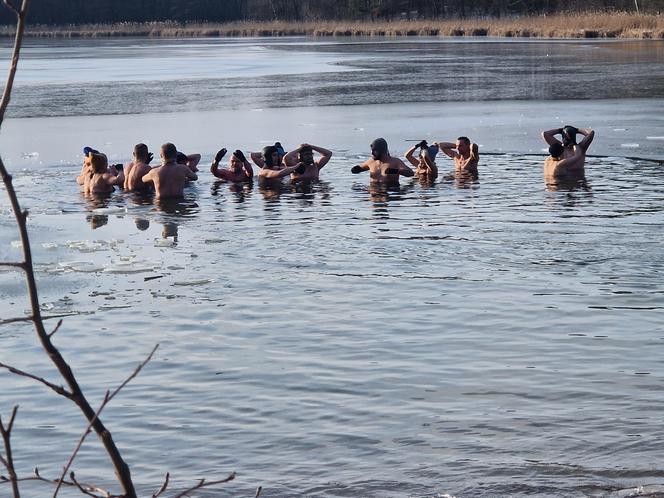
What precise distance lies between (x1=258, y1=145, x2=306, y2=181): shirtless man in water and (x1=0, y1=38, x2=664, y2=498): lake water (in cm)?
27

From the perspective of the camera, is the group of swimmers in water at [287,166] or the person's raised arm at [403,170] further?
the person's raised arm at [403,170]

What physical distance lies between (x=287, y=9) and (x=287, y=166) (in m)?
96.6

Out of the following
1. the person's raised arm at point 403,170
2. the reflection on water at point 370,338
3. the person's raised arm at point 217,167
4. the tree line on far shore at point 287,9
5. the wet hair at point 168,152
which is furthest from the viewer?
the tree line on far shore at point 287,9

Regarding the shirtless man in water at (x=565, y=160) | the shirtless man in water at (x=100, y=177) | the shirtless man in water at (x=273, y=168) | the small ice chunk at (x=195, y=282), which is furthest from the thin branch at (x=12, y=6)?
the shirtless man in water at (x=273, y=168)

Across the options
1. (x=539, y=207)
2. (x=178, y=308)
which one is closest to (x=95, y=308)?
(x=178, y=308)

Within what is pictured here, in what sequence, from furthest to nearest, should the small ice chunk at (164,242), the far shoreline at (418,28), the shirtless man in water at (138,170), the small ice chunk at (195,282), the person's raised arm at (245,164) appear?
1. the far shoreline at (418,28)
2. the person's raised arm at (245,164)
3. the shirtless man in water at (138,170)
4. the small ice chunk at (164,242)
5. the small ice chunk at (195,282)

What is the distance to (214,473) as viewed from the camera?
6195mm

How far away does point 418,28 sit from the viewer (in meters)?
80.1

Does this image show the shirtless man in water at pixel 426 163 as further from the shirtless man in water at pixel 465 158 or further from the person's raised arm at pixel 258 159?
the person's raised arm at pixel 258 159

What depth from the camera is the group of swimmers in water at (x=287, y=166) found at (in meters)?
16.6

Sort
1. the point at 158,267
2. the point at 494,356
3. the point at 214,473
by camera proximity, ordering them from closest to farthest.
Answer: the point at 214,473, the point at 494,356, the point at 158,267

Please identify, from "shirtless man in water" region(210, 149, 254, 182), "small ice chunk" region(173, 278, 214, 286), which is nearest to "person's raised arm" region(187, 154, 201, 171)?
"shirtless man in water" region(210, 149, 254, 182)

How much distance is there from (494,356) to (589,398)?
3.72 feet

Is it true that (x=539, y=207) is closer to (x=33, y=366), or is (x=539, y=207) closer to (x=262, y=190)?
(x=262, y=190)
